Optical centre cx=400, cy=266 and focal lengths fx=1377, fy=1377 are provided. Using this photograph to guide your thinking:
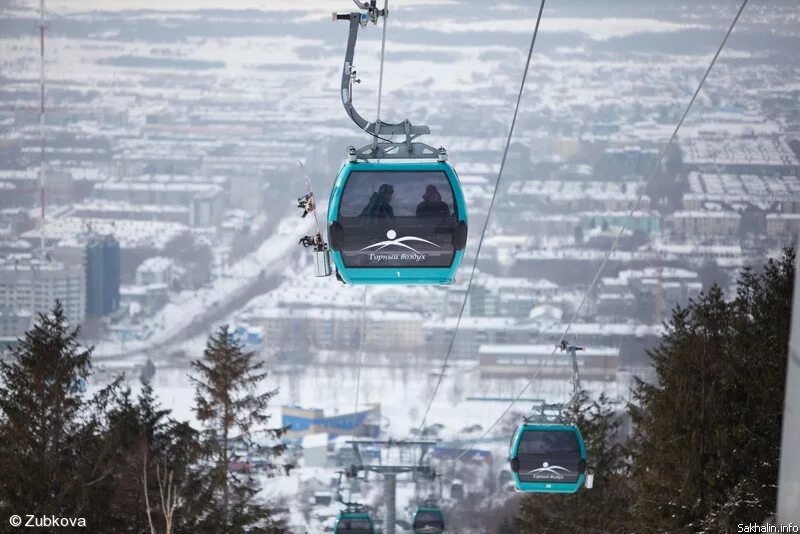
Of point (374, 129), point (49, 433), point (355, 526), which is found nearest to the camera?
point (374, 129)

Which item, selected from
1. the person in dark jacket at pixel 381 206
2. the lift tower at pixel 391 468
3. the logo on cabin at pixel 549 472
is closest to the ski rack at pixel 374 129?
the person in dark jacket at pixel 381 206

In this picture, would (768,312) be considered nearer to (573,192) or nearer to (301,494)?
(301,494)

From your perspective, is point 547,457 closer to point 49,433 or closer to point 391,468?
point 391,468

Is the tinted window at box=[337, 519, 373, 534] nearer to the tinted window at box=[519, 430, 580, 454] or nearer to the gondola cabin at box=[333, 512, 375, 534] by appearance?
the gondola cabin at box=[333, 512, 375, 534]

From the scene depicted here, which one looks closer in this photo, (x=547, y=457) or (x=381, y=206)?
(x=381, y=206)

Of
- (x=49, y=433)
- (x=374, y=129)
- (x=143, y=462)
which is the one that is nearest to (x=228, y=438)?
(x=143, y=462)

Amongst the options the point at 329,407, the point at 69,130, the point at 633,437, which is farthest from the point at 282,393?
the point at 633,437
